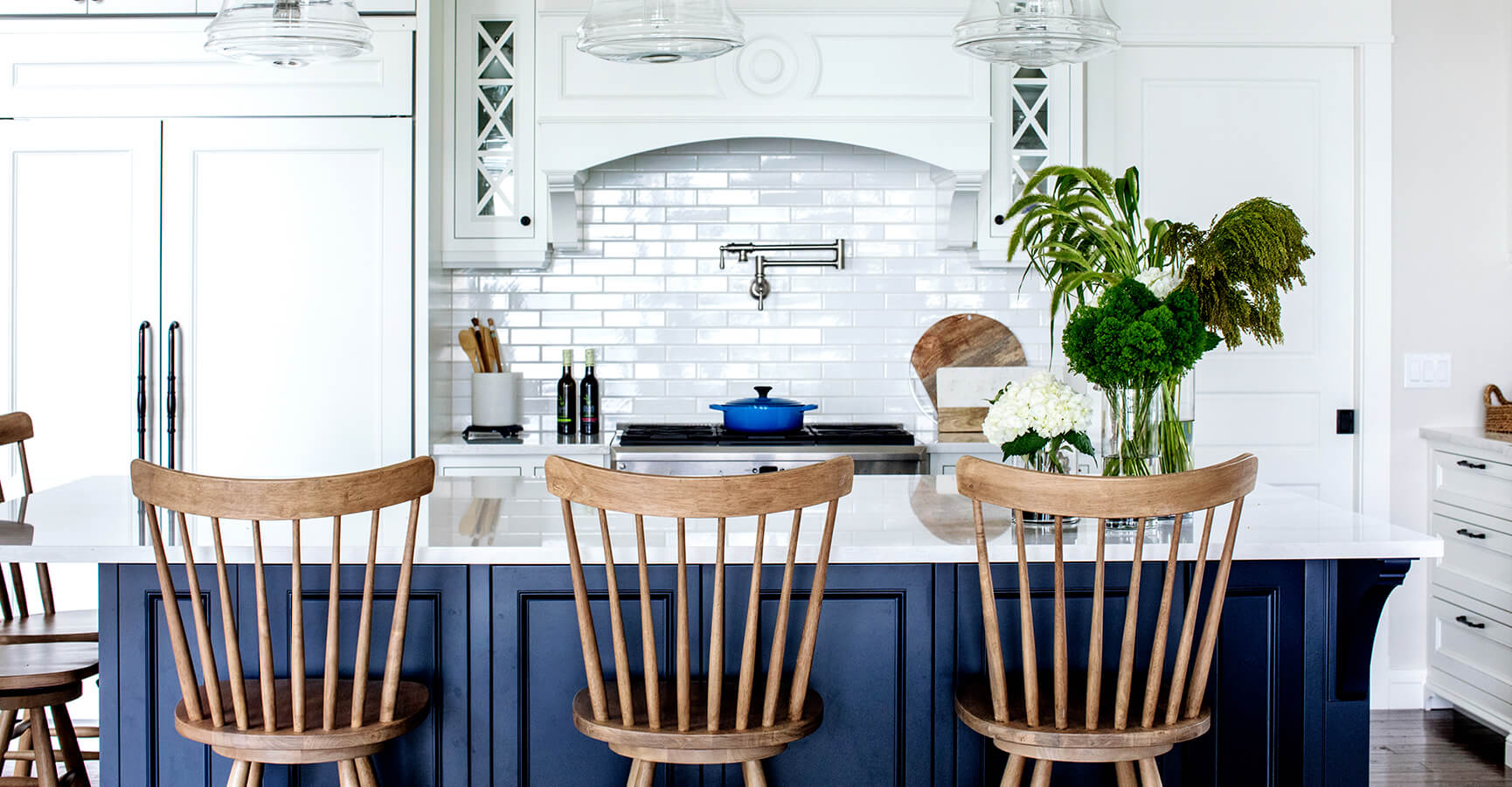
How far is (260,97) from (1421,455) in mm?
3899

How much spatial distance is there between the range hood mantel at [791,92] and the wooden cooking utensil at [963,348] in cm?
68

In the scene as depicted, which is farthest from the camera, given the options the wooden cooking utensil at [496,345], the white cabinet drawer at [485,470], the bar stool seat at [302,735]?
the wooden cooking utensil at [496,345]

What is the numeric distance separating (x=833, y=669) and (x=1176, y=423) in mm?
761

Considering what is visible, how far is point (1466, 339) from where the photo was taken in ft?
13.1

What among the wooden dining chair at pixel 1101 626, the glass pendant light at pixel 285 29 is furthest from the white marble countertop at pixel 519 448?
the wooden dining chair at pixel 1101 626

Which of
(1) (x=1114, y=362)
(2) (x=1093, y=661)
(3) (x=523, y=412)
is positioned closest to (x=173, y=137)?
(3) (x=523, y=412)

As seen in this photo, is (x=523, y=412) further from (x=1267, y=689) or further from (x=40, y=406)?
(x=1267, y=689)

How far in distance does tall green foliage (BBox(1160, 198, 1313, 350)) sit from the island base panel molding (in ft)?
1.47

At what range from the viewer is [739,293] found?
4223 mm

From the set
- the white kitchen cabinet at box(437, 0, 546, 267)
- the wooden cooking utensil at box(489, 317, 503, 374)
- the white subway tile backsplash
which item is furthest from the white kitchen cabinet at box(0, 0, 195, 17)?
the wooden cooking utensil at box(489, 317, 503, 374)

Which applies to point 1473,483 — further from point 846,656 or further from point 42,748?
point 42,748

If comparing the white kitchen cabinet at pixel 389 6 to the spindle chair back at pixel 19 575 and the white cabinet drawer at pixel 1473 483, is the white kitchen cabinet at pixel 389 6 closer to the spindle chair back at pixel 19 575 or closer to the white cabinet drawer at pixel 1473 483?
the spindle chair back at pixel 19 575

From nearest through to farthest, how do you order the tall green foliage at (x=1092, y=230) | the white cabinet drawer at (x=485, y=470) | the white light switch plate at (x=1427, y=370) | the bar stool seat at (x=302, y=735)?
the bar stool seat at (x=302, y=735)
the tall green foliage at (x=1092, y=230)
the white cabinet drawer at (x=485, y=470)
the white light switch plate at (x=1427, y=370)

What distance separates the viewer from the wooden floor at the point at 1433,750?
332 centimetres
